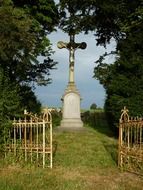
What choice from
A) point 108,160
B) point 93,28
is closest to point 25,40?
point 108,160

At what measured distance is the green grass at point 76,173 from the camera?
11.1 m

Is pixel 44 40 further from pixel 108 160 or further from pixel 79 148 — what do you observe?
pixel 108 160

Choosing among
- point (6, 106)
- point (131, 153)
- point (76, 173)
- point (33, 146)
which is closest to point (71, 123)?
point (6, 106)

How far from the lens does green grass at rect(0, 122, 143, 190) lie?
1115 centimetres

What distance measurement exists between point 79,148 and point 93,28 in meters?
9.54

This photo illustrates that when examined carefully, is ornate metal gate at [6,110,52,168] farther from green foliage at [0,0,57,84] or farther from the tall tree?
the tall tree

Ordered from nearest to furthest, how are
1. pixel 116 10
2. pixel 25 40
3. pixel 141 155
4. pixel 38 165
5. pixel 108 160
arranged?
1. pixel 141 155
2. pixel 38 165
3. pixel 108 160
4. pixel 25 40
5. pixel 116 10

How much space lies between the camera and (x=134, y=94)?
2052 centimetres

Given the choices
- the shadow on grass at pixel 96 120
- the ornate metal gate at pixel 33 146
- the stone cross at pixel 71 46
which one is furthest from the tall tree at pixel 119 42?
the ornate metal gate at pixel 33 146

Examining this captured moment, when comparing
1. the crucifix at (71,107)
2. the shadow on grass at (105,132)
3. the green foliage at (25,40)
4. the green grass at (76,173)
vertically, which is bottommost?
the green grass at (76,173)

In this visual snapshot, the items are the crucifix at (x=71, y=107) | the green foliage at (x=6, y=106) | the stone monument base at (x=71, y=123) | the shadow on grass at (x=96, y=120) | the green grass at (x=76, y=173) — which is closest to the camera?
the green grass at (x=76, y=173)

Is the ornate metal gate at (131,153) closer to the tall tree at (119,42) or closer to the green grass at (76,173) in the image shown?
the green grass at (76,173)

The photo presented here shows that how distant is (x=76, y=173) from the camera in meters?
13.0

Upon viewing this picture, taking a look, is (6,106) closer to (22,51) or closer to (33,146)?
(33,146)
